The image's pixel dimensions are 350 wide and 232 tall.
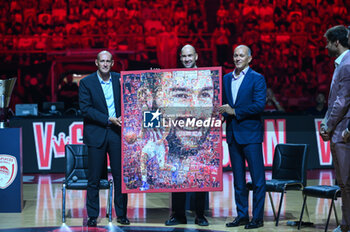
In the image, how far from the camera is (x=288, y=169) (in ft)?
17.6

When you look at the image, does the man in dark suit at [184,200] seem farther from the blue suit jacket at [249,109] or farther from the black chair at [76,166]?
the black chair at [76,166]

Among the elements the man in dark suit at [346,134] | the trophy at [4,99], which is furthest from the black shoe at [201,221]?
the trophy at [4,99]

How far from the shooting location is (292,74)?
1357 centimetres

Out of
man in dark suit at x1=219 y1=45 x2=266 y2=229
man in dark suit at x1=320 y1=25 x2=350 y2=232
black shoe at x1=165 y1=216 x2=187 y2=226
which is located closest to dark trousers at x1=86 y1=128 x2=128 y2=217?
black shoe at x1=165 y1=216 x2=187 y2=226

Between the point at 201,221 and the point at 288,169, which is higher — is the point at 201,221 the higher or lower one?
the lower one

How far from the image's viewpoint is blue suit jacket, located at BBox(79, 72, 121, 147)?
5.02 metres

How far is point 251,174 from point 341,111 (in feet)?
4.20

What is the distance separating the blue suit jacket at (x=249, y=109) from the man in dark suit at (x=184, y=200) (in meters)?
0.56

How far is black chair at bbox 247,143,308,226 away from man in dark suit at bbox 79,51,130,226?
1.32 metres

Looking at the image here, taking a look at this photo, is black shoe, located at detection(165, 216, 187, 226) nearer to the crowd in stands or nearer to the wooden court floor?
the wooden court floor

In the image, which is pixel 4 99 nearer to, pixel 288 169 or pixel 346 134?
pixel 288 169

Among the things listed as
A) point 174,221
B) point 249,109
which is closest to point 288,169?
point 249,109

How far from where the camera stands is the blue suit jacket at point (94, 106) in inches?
197

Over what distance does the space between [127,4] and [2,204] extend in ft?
30.5
